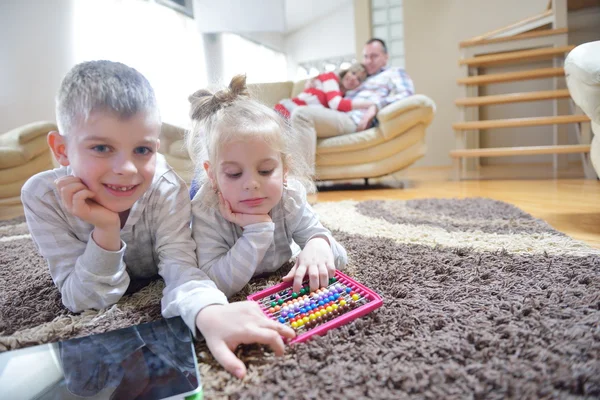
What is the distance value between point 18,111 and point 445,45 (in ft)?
11.5

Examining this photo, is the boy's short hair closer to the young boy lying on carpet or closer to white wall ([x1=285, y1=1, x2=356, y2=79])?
the young boy lying on carpet

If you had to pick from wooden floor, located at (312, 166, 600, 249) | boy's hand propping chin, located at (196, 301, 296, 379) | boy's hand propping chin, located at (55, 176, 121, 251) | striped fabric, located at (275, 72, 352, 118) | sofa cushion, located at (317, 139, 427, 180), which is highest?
striped fabric, located at (275, 72, 352, 118)

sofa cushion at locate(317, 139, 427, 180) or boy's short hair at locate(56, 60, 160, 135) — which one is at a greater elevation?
boy's short hair at locate(56, 60, 160, 135)

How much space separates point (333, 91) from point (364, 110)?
270 millimetres

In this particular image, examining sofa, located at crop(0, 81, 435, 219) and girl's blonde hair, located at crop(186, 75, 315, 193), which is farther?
sofa, located at crop(0, 81, 435, 219)

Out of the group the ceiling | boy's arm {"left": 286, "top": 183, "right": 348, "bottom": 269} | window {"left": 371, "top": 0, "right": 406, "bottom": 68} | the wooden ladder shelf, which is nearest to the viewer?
Result: boy's arm {"left": 286, "top": 183, "right": 348, "bottom": 269}

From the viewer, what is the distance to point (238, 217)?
29.4 inches

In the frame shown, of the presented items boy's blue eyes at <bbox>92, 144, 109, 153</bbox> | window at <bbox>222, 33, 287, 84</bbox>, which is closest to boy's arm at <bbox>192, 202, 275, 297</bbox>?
boy's blue eyes at <bbox>92, 144, 109, 153</bbox>

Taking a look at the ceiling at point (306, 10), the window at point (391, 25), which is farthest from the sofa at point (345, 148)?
the ceiling at point (306, 10)

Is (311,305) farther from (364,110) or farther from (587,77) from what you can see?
(364,110)

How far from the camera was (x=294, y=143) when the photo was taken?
0.86 m

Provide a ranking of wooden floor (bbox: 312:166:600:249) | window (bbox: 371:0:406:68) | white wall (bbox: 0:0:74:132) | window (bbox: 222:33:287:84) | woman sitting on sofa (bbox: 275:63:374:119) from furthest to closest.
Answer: window (bbox: 222:33:287:84) → window (bbox: 371:0:406:68) → white wall (bbox: 0:0:74:132) → woman sitting on sofa (bbox: 275:63:374:119) → wooden floor (bbox: 312:166:600:249)

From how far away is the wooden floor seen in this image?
4.20 ft

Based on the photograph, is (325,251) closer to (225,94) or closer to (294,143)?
(294,143)
